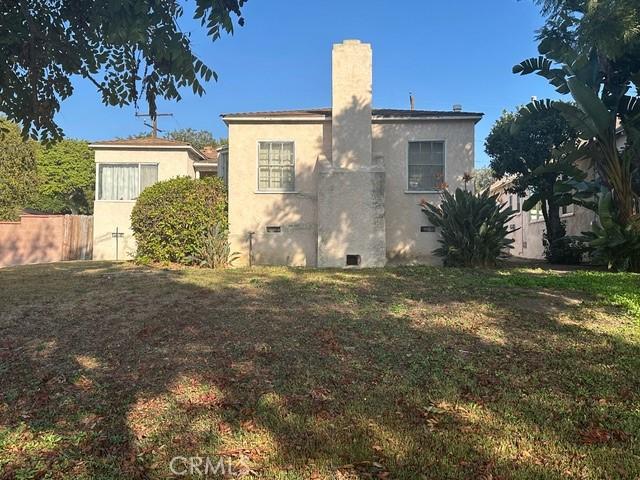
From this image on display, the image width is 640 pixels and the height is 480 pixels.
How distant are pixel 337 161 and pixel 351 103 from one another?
165 centimetres

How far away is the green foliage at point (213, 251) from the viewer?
1255 cm

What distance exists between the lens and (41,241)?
63.5 feet

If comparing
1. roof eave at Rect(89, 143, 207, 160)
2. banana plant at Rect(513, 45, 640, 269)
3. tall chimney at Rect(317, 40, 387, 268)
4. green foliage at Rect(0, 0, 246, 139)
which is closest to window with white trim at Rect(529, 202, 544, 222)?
banana plant at Rect(513, 45, 640, 269)

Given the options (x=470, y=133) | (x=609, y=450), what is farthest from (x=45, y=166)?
(x=609, y=450)

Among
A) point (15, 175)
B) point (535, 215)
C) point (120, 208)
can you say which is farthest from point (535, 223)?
point (15, 175)

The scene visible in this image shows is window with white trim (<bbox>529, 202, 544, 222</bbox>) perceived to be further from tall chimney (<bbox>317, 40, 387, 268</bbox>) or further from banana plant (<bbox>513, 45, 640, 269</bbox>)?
tall chimney (<bbox>317, 40, 387, 268</bbox>)

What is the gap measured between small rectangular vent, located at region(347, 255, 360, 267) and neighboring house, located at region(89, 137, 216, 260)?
8.04 metres

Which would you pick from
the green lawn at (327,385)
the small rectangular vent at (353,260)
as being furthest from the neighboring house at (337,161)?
the green lawn at (327,385)

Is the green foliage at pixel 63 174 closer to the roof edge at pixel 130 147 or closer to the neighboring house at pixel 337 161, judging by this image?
the roof edge at pixel 130 147

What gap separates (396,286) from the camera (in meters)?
9.00

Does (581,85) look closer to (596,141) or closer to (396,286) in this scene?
(596,141)

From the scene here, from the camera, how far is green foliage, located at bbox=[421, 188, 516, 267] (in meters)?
11.9

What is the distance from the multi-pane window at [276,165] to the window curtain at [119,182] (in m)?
6.05

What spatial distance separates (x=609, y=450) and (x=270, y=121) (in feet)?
41.1
